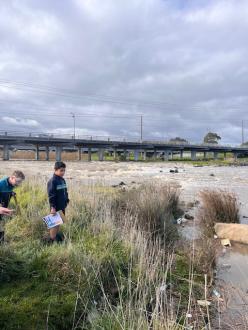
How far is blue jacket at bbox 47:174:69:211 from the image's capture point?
738 cm

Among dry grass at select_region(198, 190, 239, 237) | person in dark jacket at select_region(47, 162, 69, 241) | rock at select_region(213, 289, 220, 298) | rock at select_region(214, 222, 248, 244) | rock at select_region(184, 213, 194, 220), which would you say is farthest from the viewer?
rock at select_region(184, 213, 194, 220)

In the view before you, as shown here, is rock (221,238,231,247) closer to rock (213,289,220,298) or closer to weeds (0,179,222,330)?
weeds (0,179,222,330)

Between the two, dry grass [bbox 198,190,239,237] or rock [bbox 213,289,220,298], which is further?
dry grass [bbox 198,190,239,237]

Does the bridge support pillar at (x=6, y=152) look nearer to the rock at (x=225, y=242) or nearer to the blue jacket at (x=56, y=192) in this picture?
the rock at (x=225, y=242)

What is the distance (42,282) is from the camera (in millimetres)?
5355

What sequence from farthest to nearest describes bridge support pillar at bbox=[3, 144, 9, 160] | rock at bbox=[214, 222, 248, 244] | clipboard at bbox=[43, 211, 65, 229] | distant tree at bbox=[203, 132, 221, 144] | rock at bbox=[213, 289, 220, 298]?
distant tree at bbox=[203, 132, 221, 144], bridge support pillar at bbox=[3, 144, 9, 160], rock at bbox=[214, 222, 248, 244], clipboard at bbox=[43, 211, 65, 229], rock at bbox=[213, 289, 220, 298]

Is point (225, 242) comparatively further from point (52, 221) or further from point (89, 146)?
point (89, 146)

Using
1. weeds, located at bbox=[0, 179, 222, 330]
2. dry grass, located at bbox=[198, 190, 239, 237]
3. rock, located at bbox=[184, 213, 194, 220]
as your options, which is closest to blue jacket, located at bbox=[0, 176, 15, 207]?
weeds, located at bbox=[0, 179, 222, 330]

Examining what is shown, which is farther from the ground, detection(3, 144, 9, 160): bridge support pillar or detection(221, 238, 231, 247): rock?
detection(3, 144, 9, 160): bridge support pillar

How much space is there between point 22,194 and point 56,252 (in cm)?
585

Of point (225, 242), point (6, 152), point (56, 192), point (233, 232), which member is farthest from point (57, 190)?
point (6, 152)

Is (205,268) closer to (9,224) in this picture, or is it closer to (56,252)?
(56,252)

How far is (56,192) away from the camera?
24.5 ft

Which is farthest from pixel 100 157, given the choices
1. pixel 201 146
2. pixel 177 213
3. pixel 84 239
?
pixel 84 239
